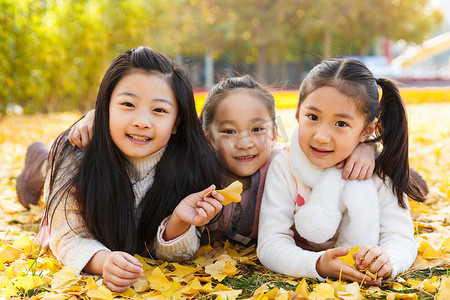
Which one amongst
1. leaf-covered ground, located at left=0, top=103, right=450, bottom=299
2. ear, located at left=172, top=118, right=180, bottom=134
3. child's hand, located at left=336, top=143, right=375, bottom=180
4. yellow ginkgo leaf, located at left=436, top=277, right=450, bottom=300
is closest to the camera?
yellow ginkgo leaf, located at left=436, top=277, right=450, bottom=300

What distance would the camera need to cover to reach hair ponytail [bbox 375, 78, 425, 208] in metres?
2.19

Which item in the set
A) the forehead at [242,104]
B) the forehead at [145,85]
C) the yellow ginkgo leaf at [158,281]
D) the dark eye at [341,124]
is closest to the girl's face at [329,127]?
the dark eye at [341,124]

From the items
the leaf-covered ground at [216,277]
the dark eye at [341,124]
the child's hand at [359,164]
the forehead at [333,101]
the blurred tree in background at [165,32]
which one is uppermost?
the blurred tree in background at [165,32]

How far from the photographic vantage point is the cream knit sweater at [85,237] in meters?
2.11

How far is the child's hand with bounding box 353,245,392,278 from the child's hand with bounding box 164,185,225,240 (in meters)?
0.56

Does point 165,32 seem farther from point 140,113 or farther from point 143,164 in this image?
point 140,113

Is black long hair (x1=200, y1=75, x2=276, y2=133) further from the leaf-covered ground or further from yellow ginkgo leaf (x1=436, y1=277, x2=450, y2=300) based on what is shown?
yellow ginkgo leaf (x1=436, y1=277, x2=450, y2=300)

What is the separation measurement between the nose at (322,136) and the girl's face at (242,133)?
444mm

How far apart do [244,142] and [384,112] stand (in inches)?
25.8

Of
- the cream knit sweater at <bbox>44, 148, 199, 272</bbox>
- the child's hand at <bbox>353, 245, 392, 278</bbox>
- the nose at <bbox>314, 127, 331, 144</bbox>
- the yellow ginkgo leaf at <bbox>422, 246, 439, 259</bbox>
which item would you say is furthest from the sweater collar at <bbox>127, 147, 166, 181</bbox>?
the yellow ginkgo leaf at <bbox>422, 246, 439, 259</bbox>

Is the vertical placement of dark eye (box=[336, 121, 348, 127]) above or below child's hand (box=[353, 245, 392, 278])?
above

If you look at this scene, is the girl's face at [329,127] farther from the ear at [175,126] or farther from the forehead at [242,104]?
the ear at [175,126]

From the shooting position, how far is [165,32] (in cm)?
2264

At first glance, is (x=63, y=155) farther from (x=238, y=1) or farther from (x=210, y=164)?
(x=238, y=1)
